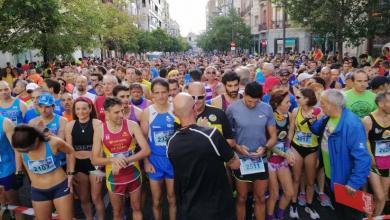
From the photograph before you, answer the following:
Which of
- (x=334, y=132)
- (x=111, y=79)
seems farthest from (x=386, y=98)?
(x=111, y=79)

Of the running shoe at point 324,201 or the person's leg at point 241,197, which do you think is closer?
the person's leg at point 241,197

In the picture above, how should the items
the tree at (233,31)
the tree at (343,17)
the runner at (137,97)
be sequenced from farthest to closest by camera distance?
the tree at (233,31) → the tree at (343,17) → the runner at (137,97)

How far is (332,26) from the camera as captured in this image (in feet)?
53.7

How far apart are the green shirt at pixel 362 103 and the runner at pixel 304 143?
0.78m

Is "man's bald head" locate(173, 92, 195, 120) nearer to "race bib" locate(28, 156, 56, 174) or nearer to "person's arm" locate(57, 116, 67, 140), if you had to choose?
"race bib" locate(28, 156, 56, 174)

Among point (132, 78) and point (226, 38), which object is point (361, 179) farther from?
point (226, 38)

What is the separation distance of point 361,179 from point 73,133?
3.51 metres

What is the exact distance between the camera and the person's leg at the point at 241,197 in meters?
4.39

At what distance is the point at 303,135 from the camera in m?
4.94

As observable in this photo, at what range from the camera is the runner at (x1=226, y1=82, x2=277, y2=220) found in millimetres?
4270

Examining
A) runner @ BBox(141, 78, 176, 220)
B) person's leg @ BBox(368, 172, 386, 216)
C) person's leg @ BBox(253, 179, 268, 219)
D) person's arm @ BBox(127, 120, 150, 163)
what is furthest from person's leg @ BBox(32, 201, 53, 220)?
person's leg @ BBox(368, 172, 386, 216)

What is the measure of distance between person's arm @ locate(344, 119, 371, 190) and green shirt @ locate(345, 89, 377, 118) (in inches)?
62.7

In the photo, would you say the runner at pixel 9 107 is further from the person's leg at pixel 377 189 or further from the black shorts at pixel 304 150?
the person's leg at pixel 377 189

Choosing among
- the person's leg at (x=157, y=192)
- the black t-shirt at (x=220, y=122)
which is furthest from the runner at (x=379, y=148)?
the person's leg at (x=157, y=192)
